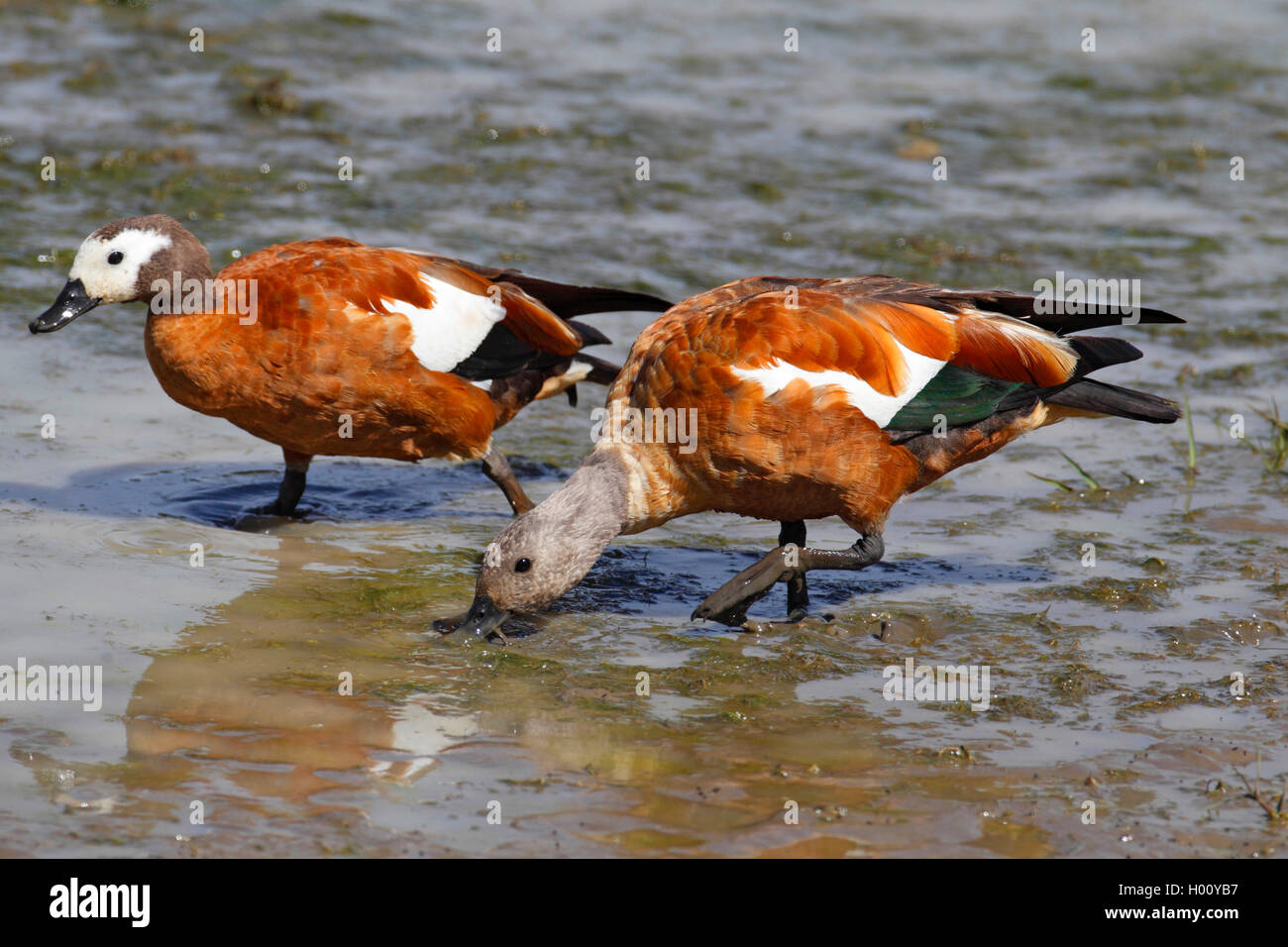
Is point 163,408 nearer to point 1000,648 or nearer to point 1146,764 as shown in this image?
point 1000,648

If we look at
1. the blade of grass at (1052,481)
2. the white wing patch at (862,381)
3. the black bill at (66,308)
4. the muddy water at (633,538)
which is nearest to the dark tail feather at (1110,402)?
the white wing patch at (862,381)

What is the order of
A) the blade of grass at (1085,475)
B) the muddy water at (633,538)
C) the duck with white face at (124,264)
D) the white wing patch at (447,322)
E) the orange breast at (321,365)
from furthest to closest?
the blade of grass at (1085,475)
the white wing patch at (447,322)
the duck with white face at (124,264)
the orange breast at (321,365)
the muddy water at (633,538)

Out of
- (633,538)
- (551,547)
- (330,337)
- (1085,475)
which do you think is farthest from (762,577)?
(1085,475)

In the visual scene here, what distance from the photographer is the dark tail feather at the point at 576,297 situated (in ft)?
22.8

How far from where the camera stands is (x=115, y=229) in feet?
21.1

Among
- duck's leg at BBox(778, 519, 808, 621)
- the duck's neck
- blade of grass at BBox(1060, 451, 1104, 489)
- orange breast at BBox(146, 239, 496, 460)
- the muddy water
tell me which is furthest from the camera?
blade of grass at BBox(1060, 451, 1104, 489)

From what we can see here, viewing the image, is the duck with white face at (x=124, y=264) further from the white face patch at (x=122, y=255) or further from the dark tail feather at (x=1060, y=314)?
the dark tail feather at (x=1060, y=314)

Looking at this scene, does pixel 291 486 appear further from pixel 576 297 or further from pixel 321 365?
pixel 576 297

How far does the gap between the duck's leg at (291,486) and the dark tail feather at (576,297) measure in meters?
1.21

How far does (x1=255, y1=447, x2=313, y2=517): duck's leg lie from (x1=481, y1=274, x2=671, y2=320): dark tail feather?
1.21 m

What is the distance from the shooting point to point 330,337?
631 centimetres

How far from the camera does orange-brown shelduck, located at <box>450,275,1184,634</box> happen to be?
558cm

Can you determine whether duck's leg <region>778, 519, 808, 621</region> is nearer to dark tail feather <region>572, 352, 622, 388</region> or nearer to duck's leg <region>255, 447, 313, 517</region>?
dark tail feather <region>572, 352, 622, 388</region>

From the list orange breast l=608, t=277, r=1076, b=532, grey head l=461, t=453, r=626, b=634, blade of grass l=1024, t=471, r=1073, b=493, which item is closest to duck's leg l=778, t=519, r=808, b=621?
orange breast l=608, t=277, r=1076, b=532
